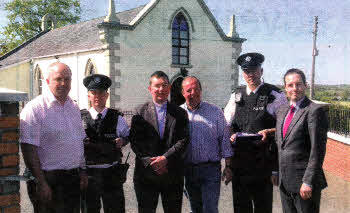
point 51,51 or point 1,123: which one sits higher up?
A: point 51,51

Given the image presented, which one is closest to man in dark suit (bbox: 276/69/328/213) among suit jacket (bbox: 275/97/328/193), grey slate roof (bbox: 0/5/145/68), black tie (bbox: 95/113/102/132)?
suit jacket (bbox: 275/97/328/193)

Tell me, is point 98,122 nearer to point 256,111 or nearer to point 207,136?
point 207,136

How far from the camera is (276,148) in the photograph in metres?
4.35

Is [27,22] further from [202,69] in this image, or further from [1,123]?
[1,123]

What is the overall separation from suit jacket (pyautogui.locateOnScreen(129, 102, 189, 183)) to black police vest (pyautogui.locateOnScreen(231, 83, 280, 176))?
0.75 meters

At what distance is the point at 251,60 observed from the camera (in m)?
4.44

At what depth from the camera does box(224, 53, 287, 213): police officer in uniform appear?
14.2 feet

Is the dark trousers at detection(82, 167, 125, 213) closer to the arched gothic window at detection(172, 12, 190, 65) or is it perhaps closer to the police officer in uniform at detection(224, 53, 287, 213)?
the police officer in uniform at detection(224, 53, 287, 213)

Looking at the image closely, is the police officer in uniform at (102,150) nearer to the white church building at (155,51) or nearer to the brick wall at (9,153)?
the brick wall at (9,153)

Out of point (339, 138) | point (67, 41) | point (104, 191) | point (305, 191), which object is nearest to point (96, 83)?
point (104, 191)

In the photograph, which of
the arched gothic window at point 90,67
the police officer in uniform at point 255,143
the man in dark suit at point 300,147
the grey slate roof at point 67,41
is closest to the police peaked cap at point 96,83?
the police officer in uniform at point 255,143

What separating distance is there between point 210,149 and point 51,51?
24.2 m

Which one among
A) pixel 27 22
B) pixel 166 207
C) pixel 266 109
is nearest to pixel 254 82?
pixel 266 109

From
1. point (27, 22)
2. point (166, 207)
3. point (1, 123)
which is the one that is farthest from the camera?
point (27, 22)
